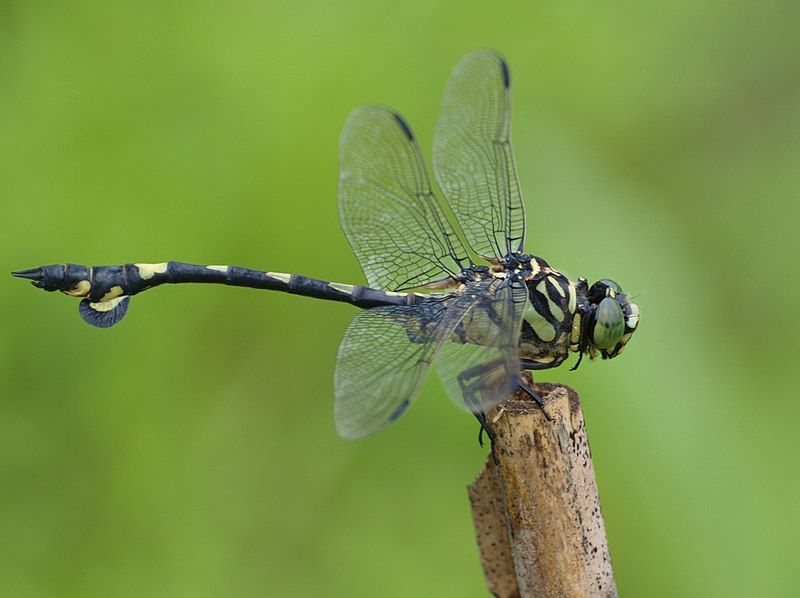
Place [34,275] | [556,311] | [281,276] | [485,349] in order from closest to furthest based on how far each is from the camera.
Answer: [485,349]
[34,275]
[556,311]
[281,276]

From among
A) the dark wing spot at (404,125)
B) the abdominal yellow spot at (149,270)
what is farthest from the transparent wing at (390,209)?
the abdominal yellow spot at (149,270)

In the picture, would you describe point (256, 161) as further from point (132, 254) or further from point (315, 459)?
point (315, 459)

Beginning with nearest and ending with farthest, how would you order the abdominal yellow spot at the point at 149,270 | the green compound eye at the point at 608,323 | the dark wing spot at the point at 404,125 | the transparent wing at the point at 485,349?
the transparent wing at the point at 485,349 → the green compound eye at the point at 608,323 → the abdominal yellow spot at the point at 149,270 → the dark wing spot at the point at 404,125

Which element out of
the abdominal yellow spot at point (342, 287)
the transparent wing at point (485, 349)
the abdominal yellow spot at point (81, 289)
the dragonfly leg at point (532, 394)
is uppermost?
the abdominal yellow spot at point (81, 289)

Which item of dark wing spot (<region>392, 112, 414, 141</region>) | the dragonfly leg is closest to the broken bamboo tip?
the dragonfly leg

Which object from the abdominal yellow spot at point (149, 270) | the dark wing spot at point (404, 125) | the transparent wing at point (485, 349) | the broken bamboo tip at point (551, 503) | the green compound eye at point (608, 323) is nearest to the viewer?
the broken bamboo tip at point (551, 503)

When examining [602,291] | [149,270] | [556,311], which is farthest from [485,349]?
[149,270]

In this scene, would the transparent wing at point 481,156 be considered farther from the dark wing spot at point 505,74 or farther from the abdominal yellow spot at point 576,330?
the abdominal yellow spot at point 576,330

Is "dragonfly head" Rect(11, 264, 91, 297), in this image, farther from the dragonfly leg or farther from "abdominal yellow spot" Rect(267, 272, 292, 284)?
the dragonfly leg

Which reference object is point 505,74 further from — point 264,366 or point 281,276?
point 264,366
